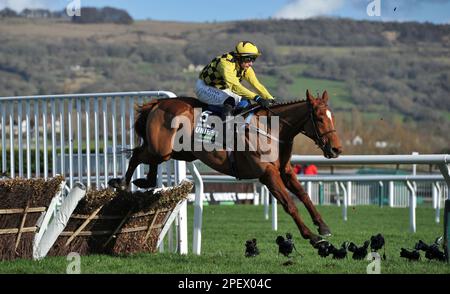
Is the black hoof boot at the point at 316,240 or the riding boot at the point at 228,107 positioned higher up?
the riding boot at the point at 228,107

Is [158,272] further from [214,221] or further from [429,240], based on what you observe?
[214,221]

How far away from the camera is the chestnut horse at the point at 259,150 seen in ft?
28.9

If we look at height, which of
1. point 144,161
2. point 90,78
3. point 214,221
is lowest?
point 214,221

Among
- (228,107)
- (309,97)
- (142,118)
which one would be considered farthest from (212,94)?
(309,97)

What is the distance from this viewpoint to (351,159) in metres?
9.51

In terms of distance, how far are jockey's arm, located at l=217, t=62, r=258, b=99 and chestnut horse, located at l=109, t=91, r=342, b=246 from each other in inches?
6.8

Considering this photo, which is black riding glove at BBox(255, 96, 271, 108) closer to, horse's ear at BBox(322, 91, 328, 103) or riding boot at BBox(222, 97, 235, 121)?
riding boot at BBox(222, 97, 235, 121)

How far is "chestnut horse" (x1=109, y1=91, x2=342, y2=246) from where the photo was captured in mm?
8805

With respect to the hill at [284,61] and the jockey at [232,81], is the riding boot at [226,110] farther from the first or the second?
the hill at [284,61]

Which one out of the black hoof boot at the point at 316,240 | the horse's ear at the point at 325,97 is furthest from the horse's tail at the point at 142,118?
the black hoof boot at the point at 316,240

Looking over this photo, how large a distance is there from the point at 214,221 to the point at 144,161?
767 centimetres

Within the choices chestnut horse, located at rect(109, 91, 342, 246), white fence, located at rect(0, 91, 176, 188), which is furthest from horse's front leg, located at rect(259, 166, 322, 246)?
white fence, located at rect(0, 91, 176, 188)

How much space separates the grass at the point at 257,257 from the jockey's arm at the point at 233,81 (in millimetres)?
1351
